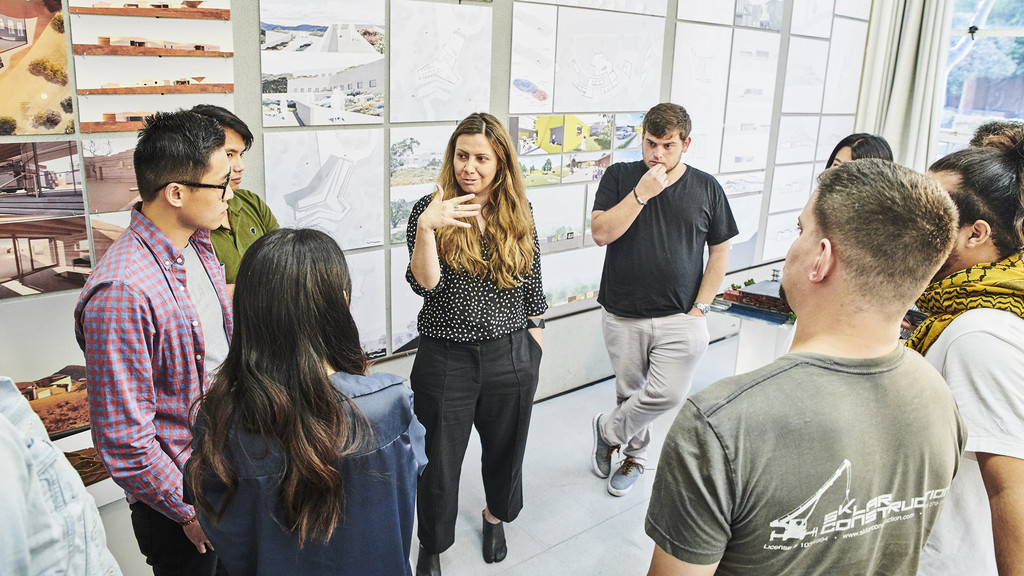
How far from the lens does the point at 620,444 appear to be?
3141mm

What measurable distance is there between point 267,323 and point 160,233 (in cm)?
59

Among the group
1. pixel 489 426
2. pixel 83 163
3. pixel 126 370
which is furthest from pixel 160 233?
pixel 489 426

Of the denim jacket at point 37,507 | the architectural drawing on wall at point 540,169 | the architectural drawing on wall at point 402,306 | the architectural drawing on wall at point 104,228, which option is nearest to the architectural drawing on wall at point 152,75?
the architectural drawing on wall at point 104,228

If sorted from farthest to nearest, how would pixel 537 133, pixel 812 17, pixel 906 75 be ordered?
pixel 906 75
pixel 812 17
pixel 537 133

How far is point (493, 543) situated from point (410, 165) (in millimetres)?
1613

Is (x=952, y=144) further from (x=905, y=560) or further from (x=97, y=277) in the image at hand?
(x=97, y=277)

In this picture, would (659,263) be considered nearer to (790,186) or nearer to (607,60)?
(607,60)

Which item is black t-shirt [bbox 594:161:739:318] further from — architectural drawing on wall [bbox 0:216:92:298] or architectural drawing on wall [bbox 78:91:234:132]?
architectural drawing on wall [bbox 0:216:92:298]

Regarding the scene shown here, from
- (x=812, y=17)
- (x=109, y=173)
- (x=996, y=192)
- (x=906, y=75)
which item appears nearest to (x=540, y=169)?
(x=109, y=173)

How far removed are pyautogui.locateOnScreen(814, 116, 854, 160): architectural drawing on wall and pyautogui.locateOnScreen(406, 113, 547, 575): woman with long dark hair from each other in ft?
12.6

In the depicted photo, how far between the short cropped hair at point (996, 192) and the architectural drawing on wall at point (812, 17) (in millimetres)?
3708

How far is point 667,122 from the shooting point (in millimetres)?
2799

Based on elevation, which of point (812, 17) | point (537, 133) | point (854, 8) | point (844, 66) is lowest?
point (537, 133)

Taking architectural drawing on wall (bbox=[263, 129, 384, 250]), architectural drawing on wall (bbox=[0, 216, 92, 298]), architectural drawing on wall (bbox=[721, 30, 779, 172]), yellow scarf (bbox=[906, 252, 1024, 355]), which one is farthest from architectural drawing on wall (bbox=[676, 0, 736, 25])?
architectural drawing on wall (bbox=[0, 216, 92, 298])
